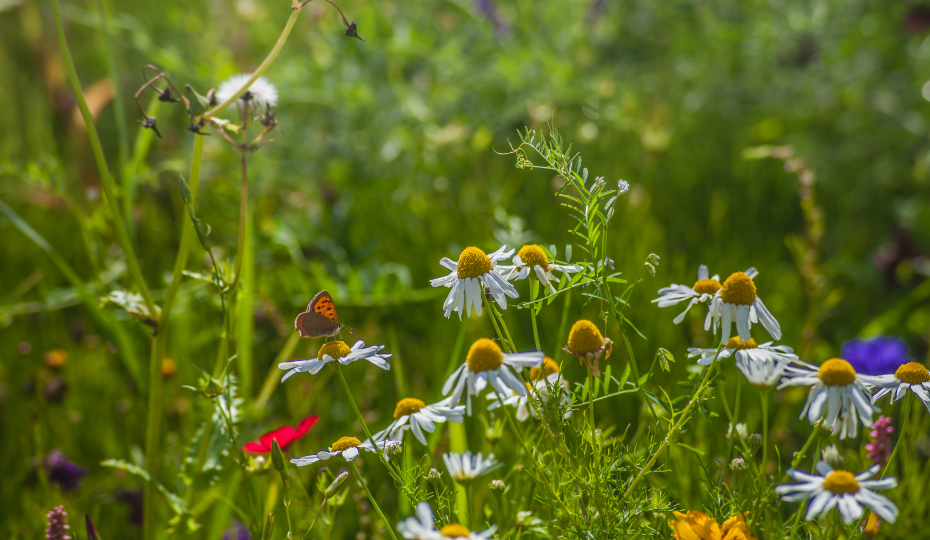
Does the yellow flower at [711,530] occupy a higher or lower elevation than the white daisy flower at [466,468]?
lower

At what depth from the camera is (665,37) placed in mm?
3102

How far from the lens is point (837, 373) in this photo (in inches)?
20.4

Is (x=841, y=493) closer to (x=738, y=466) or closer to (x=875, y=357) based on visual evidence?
(x=738, y=466)

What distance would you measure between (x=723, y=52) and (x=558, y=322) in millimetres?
1883

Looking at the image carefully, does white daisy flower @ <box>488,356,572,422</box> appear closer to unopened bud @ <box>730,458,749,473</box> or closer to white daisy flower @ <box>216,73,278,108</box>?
unopened bud @ <box>730,458,749,473</box>

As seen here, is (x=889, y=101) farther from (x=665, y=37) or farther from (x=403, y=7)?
(x=403, y=7)

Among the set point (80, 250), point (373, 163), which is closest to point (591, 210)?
point (373, 163)

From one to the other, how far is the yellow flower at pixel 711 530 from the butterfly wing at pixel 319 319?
40 centimetres

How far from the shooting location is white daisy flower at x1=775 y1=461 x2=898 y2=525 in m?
0.42

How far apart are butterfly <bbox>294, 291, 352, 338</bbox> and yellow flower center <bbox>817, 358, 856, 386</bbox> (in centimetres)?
46

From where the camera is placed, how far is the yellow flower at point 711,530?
58cm


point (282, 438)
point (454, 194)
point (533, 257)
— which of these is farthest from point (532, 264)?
point (454, 194)

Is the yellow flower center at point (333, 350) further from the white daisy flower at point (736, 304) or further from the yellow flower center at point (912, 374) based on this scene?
the yellow flower center at point (912, 374)

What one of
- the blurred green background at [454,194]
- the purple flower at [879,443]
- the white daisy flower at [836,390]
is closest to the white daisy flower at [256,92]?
the blurred green background at [454,194]
